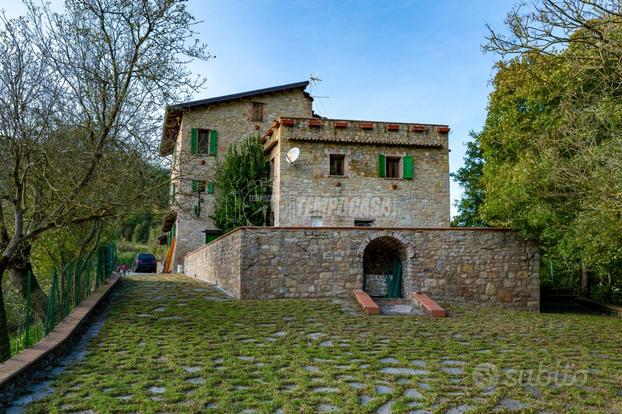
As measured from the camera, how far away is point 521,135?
554 inches

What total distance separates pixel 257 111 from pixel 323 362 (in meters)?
18.3

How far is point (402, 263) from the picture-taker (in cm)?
1344

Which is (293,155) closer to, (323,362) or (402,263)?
(402,263)

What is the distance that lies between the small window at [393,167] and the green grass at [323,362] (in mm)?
8730

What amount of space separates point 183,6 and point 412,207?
1255 centimetres

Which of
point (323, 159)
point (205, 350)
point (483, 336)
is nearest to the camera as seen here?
point (205, 350)

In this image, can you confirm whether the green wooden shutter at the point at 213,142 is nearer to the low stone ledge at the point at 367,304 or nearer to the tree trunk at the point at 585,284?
the low stone ledge at the point at 367,304

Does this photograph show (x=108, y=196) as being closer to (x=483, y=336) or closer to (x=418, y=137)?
(x=483, y=336)

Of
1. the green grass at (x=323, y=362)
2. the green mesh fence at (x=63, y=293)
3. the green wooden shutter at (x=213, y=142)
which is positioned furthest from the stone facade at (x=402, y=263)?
the green wooden shutter at (x=213, y=142)

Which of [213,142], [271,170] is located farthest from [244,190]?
[213,142]

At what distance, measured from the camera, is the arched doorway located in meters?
13.5

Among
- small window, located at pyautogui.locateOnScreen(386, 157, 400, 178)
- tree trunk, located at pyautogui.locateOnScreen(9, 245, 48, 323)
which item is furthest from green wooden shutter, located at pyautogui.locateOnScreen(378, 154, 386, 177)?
tree trunk, located at pyautogui.locateOnScreen(9, 245, 48, 323)

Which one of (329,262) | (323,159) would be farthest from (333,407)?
(323,159)

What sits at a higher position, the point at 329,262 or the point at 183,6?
the point at 183,6
